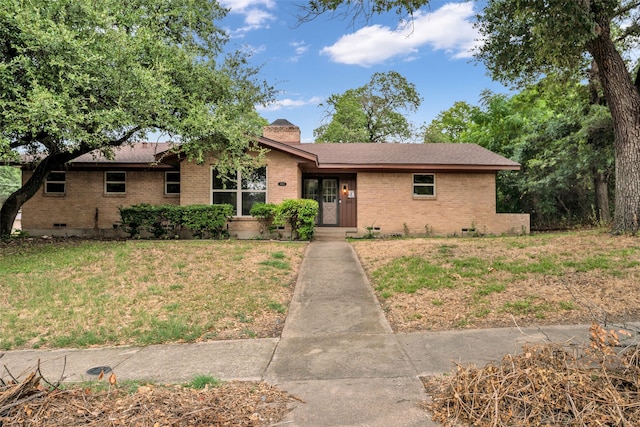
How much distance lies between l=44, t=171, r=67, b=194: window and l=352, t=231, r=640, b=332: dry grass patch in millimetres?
14040

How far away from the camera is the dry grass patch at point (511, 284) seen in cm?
533

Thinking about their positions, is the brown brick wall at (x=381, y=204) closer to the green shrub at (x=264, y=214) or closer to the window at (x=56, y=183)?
the window at (x=56, y=183)

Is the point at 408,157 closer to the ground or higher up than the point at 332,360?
higher up

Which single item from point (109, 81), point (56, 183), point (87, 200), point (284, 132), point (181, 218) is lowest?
point (181, 218)

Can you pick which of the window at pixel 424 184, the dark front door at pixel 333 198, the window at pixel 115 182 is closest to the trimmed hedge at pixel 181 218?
the window at pixel 115 182

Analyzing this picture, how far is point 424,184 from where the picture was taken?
15945mm

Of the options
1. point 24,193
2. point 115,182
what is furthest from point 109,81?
point 115,182

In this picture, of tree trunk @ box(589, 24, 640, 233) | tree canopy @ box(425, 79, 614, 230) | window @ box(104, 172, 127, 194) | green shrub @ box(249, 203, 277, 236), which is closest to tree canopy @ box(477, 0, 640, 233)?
tree trunk @ box(589, 24, 640, 233)

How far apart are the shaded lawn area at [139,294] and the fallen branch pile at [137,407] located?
201 centimetres

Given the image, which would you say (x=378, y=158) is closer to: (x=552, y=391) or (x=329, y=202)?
(x=329, y=202)

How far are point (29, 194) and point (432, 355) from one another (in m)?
14.6

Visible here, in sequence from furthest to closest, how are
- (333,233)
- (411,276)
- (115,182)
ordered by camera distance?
(115,182)
(333,233)
(411,276)

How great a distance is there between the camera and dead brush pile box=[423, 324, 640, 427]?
2434mm

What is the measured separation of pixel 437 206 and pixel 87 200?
1512cm
